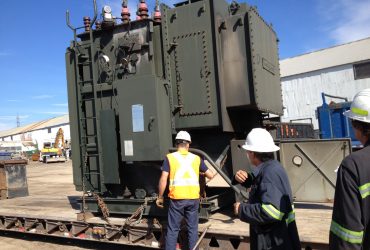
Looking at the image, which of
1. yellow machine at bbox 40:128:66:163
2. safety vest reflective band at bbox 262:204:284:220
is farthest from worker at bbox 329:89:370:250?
yellow machine at bbox 40:128:66:163

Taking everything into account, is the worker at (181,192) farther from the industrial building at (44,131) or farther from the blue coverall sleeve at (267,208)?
the industrial building at (44,131)

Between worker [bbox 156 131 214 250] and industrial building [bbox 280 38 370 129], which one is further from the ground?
industrial building [bbox 280 38 370 129]

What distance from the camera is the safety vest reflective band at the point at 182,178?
487 centimetres

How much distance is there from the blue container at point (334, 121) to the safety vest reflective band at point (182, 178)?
9.33 m

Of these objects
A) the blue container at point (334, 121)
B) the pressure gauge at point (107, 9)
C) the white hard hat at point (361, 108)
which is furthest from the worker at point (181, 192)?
the blue container at point (334, 121)

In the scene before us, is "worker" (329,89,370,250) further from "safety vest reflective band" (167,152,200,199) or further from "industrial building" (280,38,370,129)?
"industrial building" (280,38,370,129)

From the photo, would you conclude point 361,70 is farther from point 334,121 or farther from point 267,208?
point 267,208

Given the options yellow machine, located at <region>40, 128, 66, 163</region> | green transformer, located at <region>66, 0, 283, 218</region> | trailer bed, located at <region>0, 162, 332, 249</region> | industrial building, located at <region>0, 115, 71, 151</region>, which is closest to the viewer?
trailer bed, located at <region>0, 162, 332, 249</region>

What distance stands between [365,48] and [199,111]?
22396 mm

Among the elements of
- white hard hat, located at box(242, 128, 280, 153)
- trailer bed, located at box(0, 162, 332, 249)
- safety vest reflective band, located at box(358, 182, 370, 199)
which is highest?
white hard hat, located at box(242, 128, 280, 153)

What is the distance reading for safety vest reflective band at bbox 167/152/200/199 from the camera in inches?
192

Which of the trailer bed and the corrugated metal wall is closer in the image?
the trailer bed

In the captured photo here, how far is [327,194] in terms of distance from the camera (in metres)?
5.35

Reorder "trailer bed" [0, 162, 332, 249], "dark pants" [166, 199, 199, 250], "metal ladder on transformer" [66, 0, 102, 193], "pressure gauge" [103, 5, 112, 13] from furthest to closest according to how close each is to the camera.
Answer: "metal ladder on transformer" [66, 0, 102, 193]
"pressure gauge" [103, 5, 112, 13]
"dark pants" [166, 199, 199, 250]
"trailer bed" [0, 162, 332, 249]
